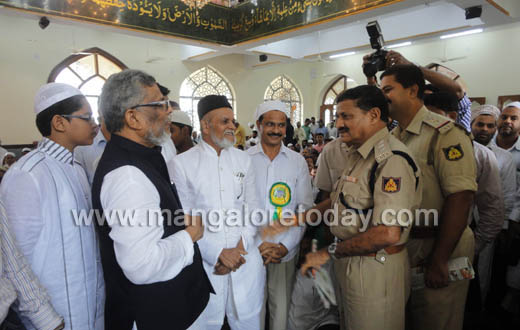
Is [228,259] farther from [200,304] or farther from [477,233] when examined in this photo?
[477,233]

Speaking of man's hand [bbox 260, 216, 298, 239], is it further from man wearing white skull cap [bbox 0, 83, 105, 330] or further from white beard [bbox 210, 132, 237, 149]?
man wearing white skull cap [bbox 0, 83, 105, 330]

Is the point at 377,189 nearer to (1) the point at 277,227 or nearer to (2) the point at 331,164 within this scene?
(1) the point at 277,227

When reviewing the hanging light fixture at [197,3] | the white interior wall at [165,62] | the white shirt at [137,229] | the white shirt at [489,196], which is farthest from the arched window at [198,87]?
the white shirt at [137,229]

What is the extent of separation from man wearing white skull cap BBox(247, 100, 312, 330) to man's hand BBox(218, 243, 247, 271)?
0.54m

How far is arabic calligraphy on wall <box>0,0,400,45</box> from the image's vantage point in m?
5.98

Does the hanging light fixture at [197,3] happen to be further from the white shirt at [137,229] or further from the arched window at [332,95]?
the arched window at [332,95]

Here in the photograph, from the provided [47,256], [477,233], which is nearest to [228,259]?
[47,256]

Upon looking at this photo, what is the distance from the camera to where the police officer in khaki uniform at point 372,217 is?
1426mm

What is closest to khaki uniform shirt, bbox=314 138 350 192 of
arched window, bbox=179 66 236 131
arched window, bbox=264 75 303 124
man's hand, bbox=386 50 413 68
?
man's hand, bbox=386 50 413 68

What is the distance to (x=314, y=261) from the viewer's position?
1612 millimetres

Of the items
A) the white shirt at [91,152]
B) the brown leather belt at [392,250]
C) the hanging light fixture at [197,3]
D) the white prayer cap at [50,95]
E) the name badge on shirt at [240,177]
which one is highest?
the hanging light fixture at [197,3]

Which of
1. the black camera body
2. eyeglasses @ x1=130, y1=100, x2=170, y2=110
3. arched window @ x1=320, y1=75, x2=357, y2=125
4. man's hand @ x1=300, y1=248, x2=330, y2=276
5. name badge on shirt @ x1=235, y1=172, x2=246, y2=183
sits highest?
arched window @ x1=320, y1=75, x2=357, y2=125

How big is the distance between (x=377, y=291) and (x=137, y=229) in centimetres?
116

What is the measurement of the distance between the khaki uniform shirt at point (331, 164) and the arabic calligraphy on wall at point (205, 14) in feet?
14.9
